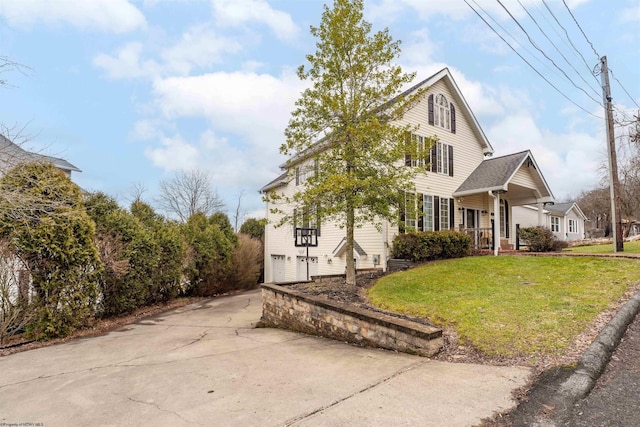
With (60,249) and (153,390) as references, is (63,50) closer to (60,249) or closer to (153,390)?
(60,249)

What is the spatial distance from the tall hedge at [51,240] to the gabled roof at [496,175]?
45.7 feet

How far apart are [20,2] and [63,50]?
9.10 ft

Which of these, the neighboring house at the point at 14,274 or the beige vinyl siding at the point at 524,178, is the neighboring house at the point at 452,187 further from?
the neighboring house at the point at 14,274

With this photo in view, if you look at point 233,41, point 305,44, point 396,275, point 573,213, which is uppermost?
point 233,41

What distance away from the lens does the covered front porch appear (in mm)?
14359

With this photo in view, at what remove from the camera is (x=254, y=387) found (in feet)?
13.1

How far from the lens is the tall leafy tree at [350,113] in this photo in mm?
9211

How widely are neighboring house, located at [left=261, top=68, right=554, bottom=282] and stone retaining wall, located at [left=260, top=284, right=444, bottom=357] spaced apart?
4853mm

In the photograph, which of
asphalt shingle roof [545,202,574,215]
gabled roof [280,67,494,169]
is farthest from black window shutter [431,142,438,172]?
asphalt shingle roof [545,202,574,215]

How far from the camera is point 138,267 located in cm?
1202

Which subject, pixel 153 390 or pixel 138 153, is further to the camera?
pixel 138 153

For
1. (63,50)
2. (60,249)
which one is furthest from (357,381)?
(63,50)

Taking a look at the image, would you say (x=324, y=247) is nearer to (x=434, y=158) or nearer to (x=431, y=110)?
(x=434, y=158)

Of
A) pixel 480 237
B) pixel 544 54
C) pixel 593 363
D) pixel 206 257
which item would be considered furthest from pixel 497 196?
pixel 206 257
